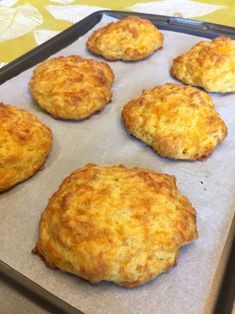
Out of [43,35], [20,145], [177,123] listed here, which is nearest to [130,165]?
[177,123]

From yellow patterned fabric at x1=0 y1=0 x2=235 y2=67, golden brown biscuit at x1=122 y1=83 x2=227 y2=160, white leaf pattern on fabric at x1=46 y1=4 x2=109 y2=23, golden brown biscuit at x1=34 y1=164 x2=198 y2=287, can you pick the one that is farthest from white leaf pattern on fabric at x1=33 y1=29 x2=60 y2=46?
golden brown biscuit at x1=34 y1=164 x2=198 y2=287

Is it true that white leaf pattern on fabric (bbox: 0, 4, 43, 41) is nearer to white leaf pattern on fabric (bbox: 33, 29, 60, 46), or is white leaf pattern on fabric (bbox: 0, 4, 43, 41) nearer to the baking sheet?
white leaf pattern on fabric (bbox: 33, 29, 60, 46)

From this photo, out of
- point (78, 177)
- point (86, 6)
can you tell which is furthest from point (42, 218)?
point (86, 6)

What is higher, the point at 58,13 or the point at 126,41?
the point at 126,41

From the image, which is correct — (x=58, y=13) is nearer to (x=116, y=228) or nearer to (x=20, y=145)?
(x=20, y=145)

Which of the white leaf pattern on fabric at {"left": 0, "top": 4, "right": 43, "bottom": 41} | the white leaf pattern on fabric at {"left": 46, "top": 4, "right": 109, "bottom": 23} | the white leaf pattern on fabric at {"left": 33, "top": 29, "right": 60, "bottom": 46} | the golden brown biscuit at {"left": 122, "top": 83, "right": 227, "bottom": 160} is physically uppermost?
the golden brown biscuit at {"left": 122, "top": 83, "right": 227, "bottom": 160}

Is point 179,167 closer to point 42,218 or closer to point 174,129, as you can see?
point 174,129
